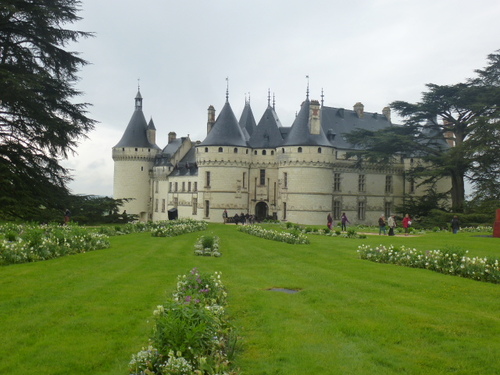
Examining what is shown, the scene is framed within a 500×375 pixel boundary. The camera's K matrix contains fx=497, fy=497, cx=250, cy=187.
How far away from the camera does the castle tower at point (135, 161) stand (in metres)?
60.8

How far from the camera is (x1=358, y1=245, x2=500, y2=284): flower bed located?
1277 centimetres

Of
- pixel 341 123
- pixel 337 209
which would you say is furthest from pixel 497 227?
pixel 341 123

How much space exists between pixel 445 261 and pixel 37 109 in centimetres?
1651

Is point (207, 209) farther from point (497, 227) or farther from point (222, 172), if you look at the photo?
point (497, 227)

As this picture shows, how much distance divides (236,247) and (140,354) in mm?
14398

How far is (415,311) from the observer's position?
9109mm

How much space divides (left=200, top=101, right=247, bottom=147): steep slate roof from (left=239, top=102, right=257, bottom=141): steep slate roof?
508cm

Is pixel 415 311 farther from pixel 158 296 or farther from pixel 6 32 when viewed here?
pixel 6 32

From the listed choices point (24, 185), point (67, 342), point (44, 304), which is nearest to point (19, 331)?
point (67, 342)

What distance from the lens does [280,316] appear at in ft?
28.8

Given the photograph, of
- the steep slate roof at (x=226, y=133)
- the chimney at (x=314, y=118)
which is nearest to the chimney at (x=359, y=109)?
the chimney at (x=314, y=118)

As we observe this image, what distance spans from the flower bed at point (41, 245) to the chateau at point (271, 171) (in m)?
23.6

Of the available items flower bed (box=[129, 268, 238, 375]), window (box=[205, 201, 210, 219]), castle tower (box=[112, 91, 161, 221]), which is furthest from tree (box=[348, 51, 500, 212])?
flower bed (box=[129, 268, 238, 375])

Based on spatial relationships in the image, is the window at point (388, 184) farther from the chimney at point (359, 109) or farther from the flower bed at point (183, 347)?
the flower bed at point (183, 347)
